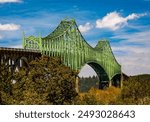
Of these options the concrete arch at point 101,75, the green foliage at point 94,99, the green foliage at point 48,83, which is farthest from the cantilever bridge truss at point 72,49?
A: the green foliage at point 48,83

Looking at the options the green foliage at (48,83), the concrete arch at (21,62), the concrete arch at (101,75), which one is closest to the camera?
the green foliage at (48,83)

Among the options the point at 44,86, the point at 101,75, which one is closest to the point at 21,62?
the point at 44,86

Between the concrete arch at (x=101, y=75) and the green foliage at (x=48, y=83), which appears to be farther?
the concrete arch at (x=101, y=75)

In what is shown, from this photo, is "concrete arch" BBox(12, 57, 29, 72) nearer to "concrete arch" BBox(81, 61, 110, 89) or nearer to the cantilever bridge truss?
the cantilever bridge truss

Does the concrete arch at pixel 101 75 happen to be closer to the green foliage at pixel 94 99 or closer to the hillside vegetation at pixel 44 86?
the green foliage at pixel 94 99

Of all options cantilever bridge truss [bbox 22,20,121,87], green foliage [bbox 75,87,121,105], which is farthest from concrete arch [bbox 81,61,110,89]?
green foliage [bbox 75,87,121,105]

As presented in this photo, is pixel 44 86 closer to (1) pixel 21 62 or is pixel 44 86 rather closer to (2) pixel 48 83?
(2) pixel 48 83

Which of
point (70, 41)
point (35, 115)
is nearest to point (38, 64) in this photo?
point (35, 115)

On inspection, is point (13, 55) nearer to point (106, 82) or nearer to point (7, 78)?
point (7, 78)
